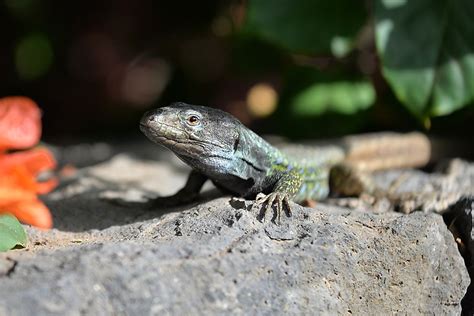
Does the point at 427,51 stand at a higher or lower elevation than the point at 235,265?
higher

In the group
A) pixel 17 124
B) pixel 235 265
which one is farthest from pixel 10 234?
pixel 235 265

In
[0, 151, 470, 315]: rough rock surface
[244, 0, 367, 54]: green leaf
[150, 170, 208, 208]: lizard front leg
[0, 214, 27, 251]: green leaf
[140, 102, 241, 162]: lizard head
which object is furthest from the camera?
[244, 0, 367, 54]: green leaf

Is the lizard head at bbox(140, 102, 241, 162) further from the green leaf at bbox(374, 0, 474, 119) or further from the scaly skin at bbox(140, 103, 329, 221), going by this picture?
the green leaf at bbox(374, 0, 474, 119)

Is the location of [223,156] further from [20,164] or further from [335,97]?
[335,97]

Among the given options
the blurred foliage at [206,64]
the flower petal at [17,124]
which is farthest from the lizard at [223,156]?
the blurred foliage at [206,64]

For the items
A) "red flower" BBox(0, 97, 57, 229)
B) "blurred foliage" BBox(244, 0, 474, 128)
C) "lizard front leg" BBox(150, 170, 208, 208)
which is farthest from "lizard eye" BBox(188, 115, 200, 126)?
"blurred foliage" BBox(244, 0, 474, 128)

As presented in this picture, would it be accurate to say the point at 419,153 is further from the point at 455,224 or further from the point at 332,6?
the point at 455,224

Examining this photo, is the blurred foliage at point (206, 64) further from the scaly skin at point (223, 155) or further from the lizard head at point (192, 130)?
the lizard head at point (192, 130)
